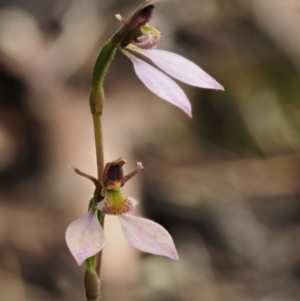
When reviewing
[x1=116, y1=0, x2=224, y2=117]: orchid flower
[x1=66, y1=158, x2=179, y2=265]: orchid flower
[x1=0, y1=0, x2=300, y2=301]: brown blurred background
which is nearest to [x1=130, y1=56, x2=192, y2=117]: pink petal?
[x1=116, y1=0, x2=224, y2=117]: orchid flower

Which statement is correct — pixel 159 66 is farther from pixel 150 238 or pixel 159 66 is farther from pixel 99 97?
pixel 150 238

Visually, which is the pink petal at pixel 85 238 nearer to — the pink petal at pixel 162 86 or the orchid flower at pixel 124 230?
the orchid flower at pixel 124 230

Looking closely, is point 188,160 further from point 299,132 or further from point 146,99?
point 299,132

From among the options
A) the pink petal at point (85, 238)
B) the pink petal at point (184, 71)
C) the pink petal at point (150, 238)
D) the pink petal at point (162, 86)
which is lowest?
the pink petal at point (85, 238)

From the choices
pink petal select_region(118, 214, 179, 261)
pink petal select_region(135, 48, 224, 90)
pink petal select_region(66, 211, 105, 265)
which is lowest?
pink petal select_region(66, 211, 105, 265)

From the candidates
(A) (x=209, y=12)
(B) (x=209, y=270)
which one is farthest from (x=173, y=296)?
(A) (x=209, y=12)

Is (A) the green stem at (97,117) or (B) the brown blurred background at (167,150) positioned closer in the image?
(A) the green stem at (97,117)

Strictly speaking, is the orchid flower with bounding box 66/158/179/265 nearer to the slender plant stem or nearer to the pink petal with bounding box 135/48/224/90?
the slender plant stem

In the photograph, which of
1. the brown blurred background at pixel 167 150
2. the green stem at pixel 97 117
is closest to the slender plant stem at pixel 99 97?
the green stem at pixel 97 117
